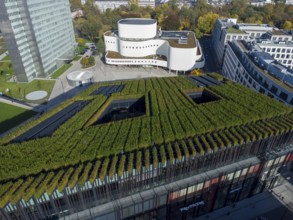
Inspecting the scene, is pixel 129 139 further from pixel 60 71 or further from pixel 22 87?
pixel 60 71

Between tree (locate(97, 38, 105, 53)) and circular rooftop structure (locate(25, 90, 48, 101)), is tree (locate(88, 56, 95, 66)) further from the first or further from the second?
circular rooftop structure (locate(25, 90, 48, 101))

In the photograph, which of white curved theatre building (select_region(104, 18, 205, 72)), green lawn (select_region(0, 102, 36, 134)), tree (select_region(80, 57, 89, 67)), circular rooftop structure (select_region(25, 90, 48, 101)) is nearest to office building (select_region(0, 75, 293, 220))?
green lawn (select_region(0, 102, 36, 134))

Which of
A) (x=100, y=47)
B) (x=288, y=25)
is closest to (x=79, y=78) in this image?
(x=100, y=47)

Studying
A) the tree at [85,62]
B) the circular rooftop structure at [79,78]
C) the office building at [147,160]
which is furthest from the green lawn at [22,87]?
the office building at [147,160]

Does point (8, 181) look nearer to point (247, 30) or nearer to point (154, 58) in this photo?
point (154, 58)

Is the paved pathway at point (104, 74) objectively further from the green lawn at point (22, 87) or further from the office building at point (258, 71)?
the office building at point (258, 71)

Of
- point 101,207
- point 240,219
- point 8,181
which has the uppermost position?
point 8,181

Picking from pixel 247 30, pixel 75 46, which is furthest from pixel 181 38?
pixel 75 46
